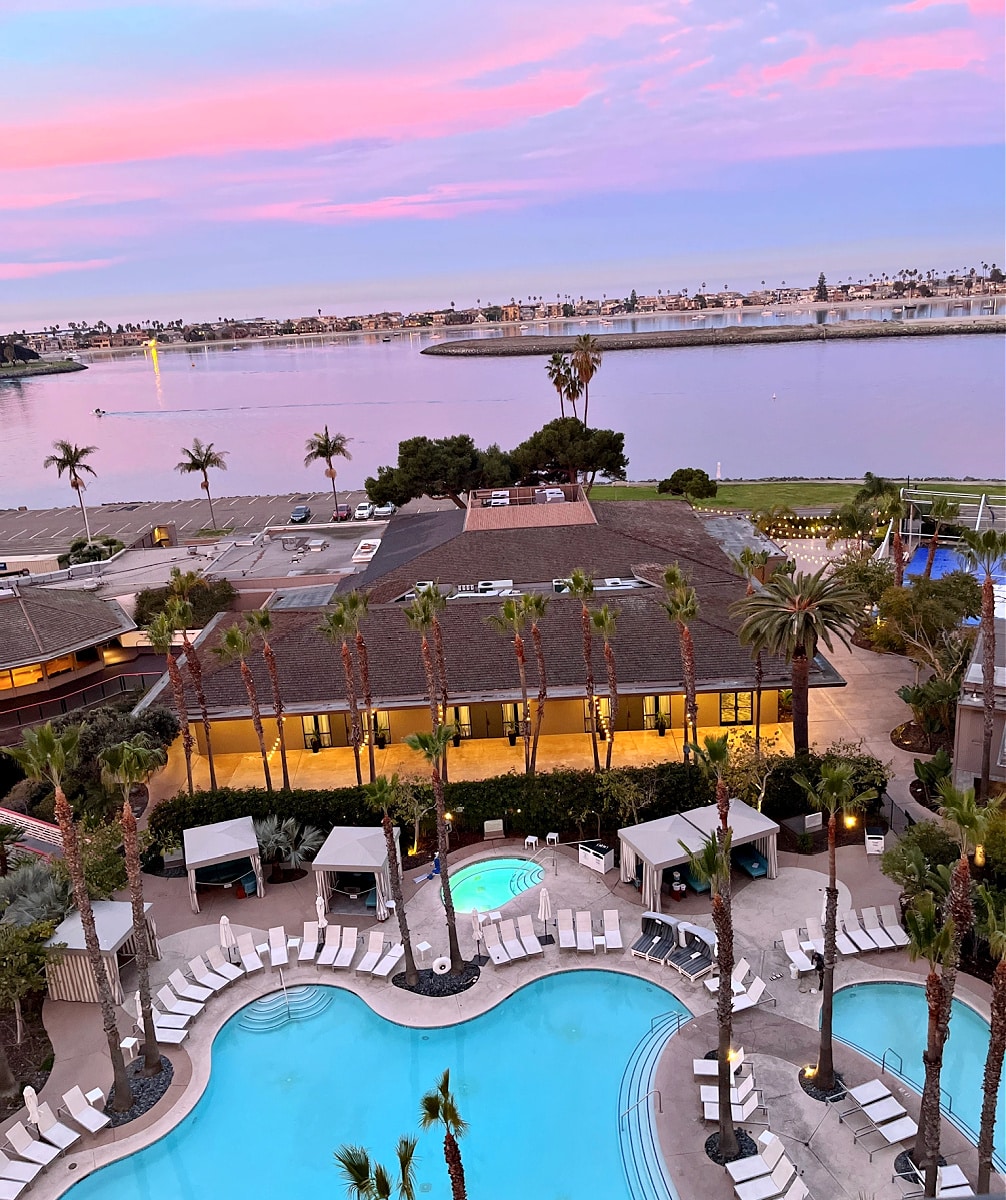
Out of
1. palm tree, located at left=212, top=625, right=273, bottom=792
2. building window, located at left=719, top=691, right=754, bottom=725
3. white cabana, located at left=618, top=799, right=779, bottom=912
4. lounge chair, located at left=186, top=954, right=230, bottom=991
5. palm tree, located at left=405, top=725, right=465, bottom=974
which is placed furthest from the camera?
building window, located at left=719, top=691, right=754, bottom=725

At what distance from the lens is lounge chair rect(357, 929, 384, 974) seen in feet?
66.2

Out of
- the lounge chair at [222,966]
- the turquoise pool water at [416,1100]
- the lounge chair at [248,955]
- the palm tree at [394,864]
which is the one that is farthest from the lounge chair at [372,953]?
the lounge chair at [222,966]

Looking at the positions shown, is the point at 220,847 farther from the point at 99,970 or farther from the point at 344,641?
the point at 344,641

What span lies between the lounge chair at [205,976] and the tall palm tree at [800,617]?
1631cm

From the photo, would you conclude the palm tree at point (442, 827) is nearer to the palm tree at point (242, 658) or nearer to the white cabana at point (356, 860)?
the white cabana at point (356, 860)

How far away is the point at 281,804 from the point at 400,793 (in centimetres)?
448

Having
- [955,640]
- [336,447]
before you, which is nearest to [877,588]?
[955,640]

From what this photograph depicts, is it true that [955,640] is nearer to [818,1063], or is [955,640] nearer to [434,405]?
[818,1063]

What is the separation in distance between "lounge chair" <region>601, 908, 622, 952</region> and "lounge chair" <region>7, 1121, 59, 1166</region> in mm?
11485

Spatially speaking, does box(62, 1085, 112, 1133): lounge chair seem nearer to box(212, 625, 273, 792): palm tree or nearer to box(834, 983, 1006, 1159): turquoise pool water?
box(212, 625, 273, 792): palm tree

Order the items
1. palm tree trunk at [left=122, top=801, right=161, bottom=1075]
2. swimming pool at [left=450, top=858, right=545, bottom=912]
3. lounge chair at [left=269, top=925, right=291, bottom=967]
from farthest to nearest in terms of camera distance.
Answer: swimming pool at [left=450, top=858, right=545, bottom=912] < lounge chair at [left=269, top=925, right=291, bottom=967] < palm tree trunk at [left=122, top=801, right=161, bottom=1075]

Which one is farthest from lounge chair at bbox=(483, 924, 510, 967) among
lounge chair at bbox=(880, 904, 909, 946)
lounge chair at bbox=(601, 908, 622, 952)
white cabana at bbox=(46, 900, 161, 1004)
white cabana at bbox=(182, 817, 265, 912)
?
lounge chair at bbox=(880, 904, 909, 946)

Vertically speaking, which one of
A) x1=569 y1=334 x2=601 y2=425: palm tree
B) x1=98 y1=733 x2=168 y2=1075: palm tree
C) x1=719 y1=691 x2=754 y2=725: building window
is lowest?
x1=719 y1=691 x2=754 y2=725: building window

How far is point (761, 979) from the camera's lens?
19266mm
